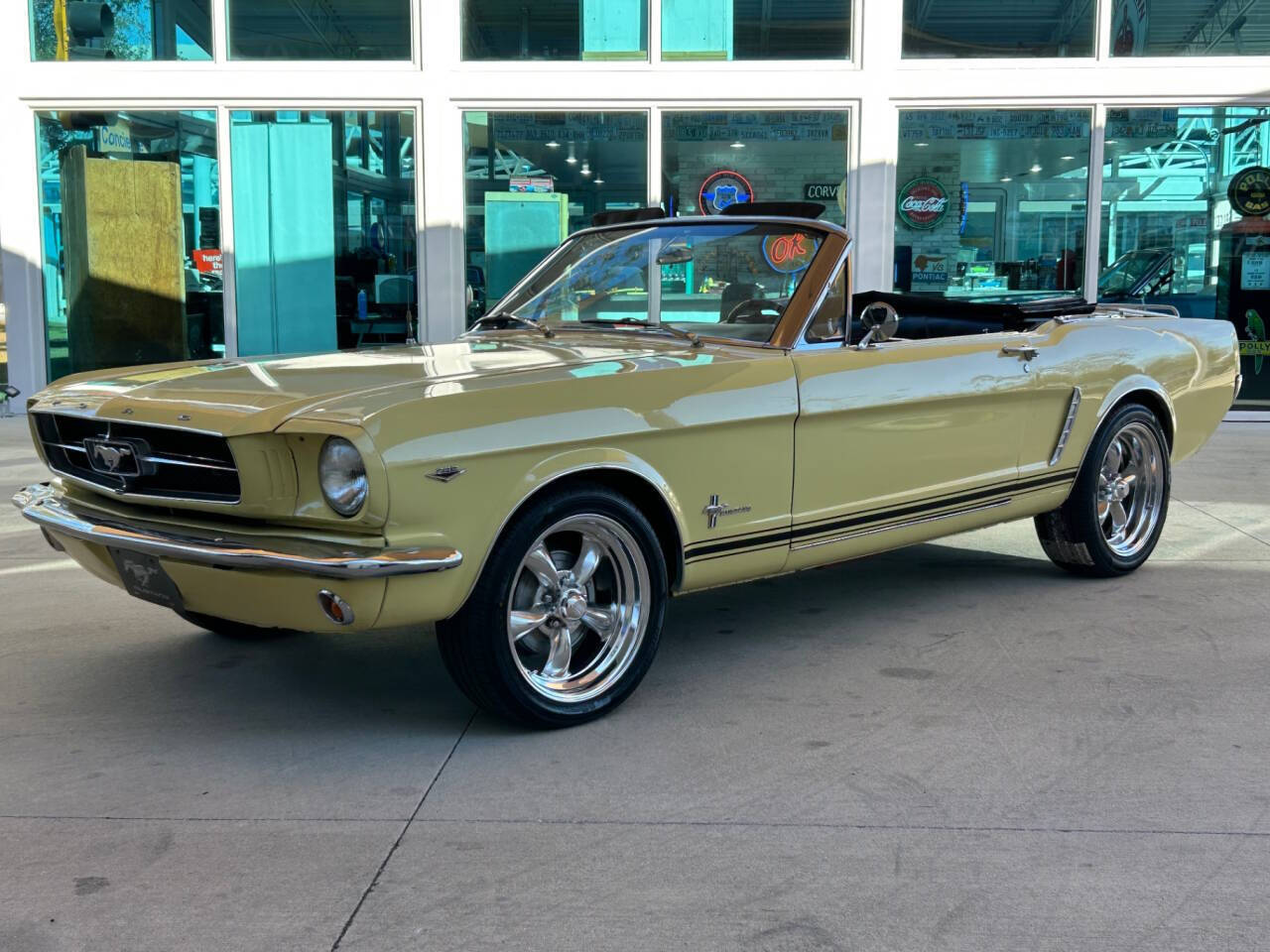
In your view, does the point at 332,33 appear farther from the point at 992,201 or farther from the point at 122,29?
the point at 992,201

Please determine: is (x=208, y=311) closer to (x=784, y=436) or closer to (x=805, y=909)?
(x=784, y=436)

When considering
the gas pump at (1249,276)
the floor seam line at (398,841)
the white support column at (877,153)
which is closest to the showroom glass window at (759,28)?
the white support column at (877,153)

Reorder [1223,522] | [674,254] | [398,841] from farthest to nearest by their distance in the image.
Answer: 1. [1223,522]
2. [674,254]
3. [398,841]

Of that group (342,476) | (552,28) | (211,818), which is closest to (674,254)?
(342,476)

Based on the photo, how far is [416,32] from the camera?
459 inches

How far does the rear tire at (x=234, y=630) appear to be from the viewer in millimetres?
4832

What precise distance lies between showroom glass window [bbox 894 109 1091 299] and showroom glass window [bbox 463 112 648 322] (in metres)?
2.45

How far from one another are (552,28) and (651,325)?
305 inches

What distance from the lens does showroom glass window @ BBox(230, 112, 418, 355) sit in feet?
38.7

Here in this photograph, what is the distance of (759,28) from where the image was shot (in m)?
11.8

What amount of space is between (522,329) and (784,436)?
1.25 meters

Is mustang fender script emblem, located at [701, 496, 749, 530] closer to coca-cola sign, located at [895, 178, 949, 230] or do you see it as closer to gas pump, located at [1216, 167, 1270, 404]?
coca-cola sign, located at [895, 178, 949, 230]

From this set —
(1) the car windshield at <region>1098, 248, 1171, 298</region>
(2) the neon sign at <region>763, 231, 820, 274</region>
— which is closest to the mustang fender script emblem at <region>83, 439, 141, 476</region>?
(2) the neon sign at <region>763, 231, 820, 274</region>

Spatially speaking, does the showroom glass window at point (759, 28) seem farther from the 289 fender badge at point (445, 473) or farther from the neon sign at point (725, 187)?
the 289 fender badge at point (445, 473)
